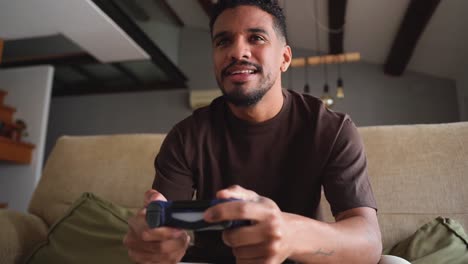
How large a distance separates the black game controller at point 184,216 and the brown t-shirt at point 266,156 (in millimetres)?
408

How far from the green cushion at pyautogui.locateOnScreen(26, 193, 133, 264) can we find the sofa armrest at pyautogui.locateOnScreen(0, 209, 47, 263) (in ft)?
0.16

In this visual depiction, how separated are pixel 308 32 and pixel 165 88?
7.64 feet

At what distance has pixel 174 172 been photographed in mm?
904

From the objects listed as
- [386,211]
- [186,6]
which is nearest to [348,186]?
[386,211]

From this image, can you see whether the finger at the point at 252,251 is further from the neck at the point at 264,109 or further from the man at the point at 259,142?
the neck at the point at 264,109

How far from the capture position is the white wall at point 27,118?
365 cm

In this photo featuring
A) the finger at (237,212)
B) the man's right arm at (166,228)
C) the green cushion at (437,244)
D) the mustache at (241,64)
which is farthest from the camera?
the green cushion at (437,244)

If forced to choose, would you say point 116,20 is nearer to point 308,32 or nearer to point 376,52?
point 308,32

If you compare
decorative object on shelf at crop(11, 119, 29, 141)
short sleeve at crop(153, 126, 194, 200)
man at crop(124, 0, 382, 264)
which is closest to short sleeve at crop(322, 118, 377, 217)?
man at crop(124, 0, 382, 264)

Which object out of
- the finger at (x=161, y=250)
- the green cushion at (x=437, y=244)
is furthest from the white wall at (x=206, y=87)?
the finger at (x=161, y=250)

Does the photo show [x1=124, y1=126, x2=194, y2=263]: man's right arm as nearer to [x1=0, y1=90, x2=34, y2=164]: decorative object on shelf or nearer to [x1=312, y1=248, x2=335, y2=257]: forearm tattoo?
[x1=312, y1=248, x2=335, y2=257]: forearm tattoo

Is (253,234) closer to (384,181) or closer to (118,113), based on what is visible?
(384,181)

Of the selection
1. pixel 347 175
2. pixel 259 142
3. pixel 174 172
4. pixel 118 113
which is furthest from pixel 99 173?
pixel 118 113

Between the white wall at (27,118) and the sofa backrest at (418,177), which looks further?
the white wall at (27,118)
